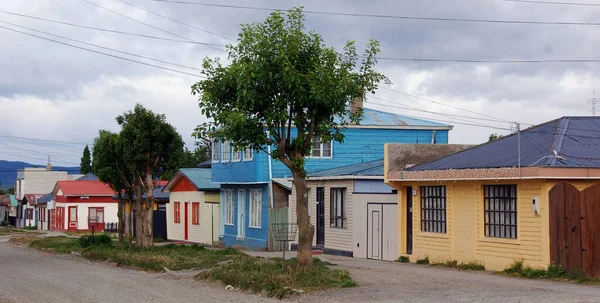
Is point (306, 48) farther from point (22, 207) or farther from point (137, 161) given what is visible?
point (22, 207)

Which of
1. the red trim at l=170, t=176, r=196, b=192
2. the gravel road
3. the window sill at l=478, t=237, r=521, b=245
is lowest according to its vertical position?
the gravel road

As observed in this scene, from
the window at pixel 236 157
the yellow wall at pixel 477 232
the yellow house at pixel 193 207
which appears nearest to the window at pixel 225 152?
the window at pixel 236 157

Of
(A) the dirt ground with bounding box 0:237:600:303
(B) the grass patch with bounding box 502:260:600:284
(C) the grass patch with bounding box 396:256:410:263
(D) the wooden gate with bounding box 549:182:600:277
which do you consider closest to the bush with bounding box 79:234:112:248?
(A) the dirt ground with bounding box 0:237:600:303

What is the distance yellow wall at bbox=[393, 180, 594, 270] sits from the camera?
741 inches

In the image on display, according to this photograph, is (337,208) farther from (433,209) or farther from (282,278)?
(282,278)

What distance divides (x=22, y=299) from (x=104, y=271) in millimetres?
7251

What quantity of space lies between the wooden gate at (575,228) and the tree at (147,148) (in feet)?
54.6

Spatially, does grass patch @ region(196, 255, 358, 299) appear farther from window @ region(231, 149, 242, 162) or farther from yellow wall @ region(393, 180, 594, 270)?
window @ region(231, 149, 242, 162)

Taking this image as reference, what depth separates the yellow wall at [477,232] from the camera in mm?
18812

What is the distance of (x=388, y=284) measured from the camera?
56.1 ft

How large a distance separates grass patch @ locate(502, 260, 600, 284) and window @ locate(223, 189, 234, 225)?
20.1 metres

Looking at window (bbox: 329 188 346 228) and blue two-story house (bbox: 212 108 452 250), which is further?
blue two-story house (bbox: 212 108 452 250)

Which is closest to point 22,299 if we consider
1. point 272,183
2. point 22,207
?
point 272,183

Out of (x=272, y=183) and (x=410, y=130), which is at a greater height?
(x=410, y=130)
